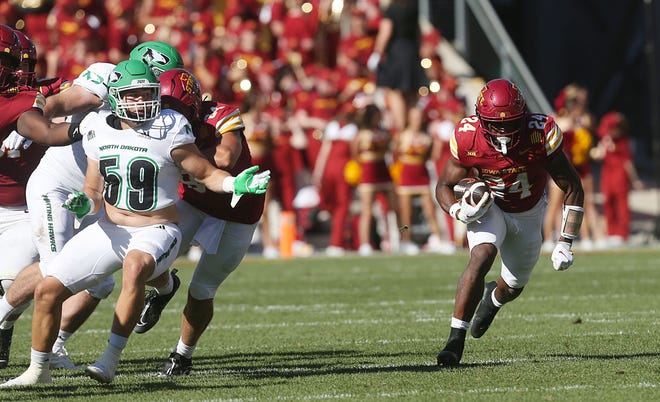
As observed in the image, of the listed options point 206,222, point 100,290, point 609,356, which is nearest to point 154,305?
point 100,290

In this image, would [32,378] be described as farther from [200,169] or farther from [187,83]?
[187,83]

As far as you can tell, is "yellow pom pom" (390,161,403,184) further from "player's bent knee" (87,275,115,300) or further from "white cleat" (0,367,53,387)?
"white cleat" (0,367,53,387)

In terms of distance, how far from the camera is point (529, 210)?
23.3ft

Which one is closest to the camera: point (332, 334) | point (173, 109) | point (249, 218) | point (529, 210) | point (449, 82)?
point (173, 109)

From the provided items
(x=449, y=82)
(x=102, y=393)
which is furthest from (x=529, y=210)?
(x=449, y=82)

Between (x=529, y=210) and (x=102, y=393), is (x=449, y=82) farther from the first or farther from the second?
(x=102, y=393)

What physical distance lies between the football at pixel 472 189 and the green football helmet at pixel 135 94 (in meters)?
1.77

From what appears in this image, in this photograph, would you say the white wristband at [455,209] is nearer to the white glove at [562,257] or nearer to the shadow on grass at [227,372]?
the white glove at [562,257]

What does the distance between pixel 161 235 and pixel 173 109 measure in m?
0.65

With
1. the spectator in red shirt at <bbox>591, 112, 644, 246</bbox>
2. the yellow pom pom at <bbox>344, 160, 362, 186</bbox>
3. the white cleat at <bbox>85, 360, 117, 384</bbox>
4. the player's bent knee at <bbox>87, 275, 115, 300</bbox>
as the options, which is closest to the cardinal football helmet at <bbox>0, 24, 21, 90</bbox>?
the player's bent knee at <bbox>87, 275, 115, 300</bbox>

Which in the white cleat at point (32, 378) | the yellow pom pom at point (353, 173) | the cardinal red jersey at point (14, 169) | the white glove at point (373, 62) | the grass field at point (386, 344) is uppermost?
the cardinal red jersey at point (14, 169)

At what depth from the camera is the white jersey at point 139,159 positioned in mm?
5840

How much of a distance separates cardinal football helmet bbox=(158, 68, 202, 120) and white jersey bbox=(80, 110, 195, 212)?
1.01ft

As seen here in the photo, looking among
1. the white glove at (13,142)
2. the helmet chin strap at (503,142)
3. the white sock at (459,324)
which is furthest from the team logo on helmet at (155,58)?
the white sock at (459,324)
